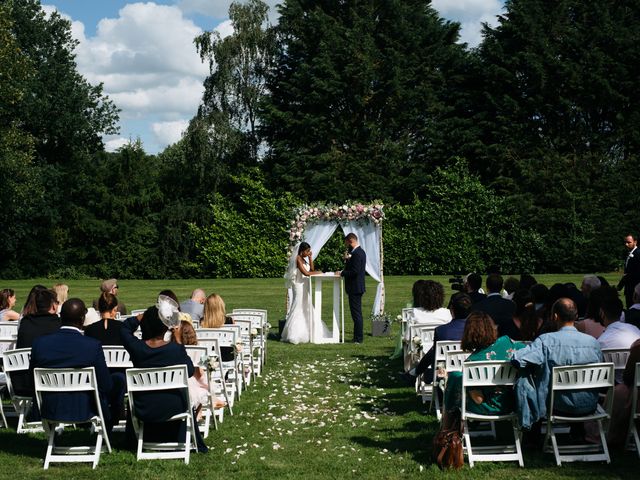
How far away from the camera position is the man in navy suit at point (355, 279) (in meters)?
15.9

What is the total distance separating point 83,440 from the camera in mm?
8328

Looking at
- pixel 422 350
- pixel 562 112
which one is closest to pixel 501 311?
pixel 422 350

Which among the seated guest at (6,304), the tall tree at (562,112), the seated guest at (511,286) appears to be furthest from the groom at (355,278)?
the tall tree at (562,112)

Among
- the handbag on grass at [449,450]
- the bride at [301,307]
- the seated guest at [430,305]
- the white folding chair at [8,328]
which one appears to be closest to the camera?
the handbag on grass at [449,450]

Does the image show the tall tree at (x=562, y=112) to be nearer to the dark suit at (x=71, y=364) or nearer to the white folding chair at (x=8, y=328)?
the white folding chair at (x=8, y=328)

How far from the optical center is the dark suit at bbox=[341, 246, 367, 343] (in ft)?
52.3

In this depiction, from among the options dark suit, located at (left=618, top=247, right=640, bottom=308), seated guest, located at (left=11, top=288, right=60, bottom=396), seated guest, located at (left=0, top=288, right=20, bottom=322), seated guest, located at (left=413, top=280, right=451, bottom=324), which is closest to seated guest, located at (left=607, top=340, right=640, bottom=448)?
seated guest, located at (left=413, top=280, right=451, bottom=324)

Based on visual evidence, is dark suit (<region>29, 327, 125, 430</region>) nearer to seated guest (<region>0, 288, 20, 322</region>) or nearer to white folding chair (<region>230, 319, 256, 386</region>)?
seated guest (<region>0, 288, 20, 322</region>)

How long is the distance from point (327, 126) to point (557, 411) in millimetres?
34300

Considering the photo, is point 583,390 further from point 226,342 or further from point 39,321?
point 39,321

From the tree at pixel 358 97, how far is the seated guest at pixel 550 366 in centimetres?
3225

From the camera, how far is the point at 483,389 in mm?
7172

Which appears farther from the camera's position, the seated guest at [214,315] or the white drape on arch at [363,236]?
the white drape on arch at [363,236]

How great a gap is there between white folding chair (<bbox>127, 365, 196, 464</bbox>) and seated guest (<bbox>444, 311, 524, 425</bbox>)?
2.34 m
